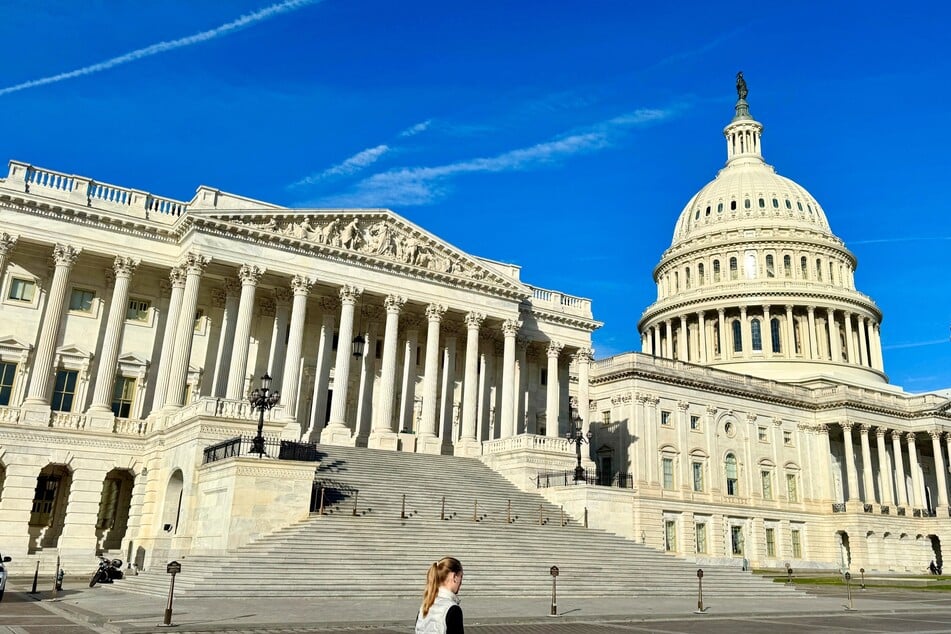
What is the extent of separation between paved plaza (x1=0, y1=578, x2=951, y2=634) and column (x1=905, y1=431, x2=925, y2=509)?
192 feet

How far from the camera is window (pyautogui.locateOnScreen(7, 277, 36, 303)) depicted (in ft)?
146

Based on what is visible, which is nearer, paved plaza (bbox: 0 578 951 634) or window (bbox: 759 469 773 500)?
paved plaza (bbox: 0 578 951 634)

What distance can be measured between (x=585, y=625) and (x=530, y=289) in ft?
116

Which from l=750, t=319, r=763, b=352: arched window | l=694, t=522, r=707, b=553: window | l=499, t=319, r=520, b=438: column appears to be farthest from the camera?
l=750, t=319, r=763, b=352: arched window

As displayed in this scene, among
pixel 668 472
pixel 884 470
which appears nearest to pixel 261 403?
pixel 668 472

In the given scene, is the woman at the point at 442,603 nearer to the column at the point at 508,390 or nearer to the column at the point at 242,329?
the column at the point at 242,329

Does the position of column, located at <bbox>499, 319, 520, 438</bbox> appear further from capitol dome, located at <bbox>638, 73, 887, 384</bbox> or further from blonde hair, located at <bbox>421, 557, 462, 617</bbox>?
capitol dome, located at <bbox>638, 73, 887, 384</bbox>

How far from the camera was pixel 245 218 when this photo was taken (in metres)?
45.2

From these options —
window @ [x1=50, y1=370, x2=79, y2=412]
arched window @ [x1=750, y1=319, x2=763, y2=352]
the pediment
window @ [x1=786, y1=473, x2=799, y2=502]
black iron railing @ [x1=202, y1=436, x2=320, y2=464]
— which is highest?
arched window @ [x1=750, y1=319, x2=763, y2=352]

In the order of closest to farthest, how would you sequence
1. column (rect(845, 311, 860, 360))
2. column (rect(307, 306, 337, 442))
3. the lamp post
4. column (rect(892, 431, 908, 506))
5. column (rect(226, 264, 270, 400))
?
the lamp post < column (rect(226, 264, 270, 400)) < column (rect(307, 306, 337, 442)) < column (rect(892, 431, 908, 506)) < column (rect(845, 311, 860, 360))

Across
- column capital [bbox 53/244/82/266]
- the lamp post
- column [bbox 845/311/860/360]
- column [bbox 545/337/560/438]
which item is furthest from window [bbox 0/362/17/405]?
column [bbox 845/311/860/360]

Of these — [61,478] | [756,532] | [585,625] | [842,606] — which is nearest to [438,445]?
[61,478]

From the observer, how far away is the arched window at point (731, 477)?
70.1 metres

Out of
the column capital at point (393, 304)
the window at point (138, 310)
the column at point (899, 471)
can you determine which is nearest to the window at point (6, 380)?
the window at point (138, 310)
